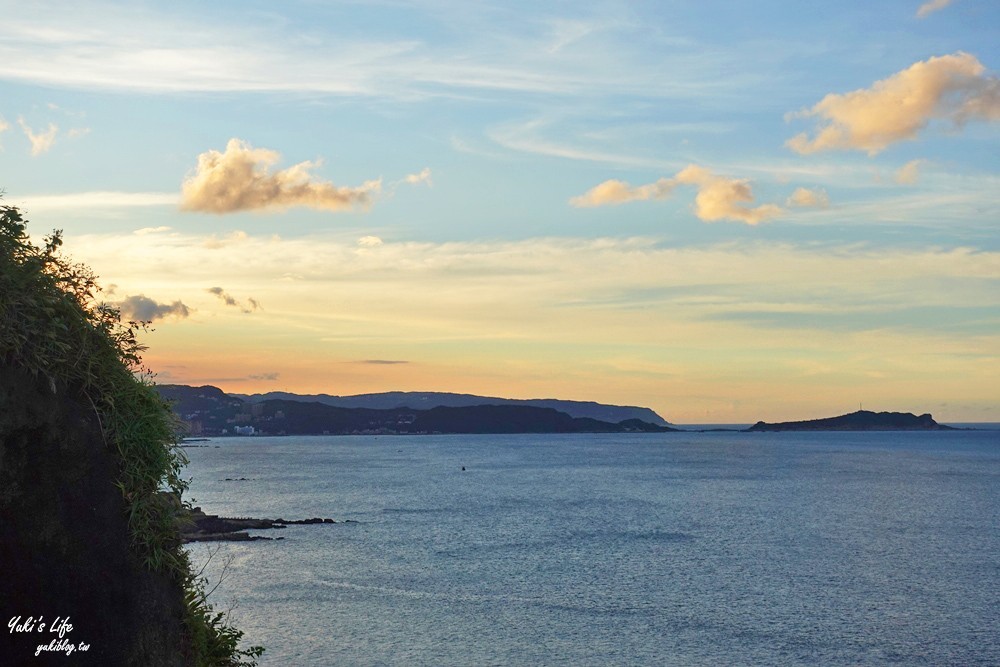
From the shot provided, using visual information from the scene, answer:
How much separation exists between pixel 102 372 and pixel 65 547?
194 cm

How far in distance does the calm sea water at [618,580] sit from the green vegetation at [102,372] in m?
15.1

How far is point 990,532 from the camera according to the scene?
316 feet

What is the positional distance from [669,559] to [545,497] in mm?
57640

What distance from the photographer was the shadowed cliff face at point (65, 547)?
9.36 m

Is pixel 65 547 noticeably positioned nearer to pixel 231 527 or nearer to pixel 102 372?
pixel 102 372

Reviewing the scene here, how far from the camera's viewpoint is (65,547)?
9.58 metres

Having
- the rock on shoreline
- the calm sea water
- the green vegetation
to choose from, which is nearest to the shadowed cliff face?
the green vegetation

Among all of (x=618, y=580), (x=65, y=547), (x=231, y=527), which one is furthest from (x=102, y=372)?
(x=231, y=527)

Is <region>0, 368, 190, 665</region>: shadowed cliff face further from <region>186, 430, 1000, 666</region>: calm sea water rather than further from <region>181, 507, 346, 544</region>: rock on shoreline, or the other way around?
<region>181, 507, 346, 544</region>: rock on shoreline

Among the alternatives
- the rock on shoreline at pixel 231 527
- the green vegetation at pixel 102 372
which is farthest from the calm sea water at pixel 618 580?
the green vegetation at pixel 102 372

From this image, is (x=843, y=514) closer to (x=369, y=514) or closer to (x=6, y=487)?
(x=369, y=514)

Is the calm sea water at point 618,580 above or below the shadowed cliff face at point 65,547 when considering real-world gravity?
below

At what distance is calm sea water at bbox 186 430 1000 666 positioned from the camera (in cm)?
4878

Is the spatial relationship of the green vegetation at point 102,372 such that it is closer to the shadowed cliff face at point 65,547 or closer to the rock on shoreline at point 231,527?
the shadowed cliff face at point 65,547
